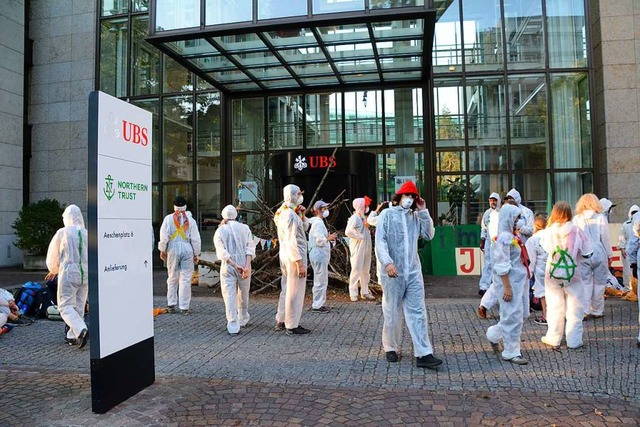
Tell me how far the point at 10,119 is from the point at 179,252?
13.8 metres

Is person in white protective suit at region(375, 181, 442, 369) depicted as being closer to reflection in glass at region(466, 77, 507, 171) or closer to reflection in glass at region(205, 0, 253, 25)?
reflection in glass at region(205, 0, 253, 25)

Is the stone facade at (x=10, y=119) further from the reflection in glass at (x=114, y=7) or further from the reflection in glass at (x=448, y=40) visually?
the reflection in glass at (x=448, y=40)

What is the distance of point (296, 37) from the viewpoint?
11992 mm

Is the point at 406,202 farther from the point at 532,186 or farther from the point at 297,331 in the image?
the point at 532,186

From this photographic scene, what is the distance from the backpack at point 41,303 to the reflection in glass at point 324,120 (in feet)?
33.5

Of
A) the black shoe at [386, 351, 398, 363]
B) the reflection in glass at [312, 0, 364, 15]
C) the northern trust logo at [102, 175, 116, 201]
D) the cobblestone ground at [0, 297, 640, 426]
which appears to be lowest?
the cobblestone ground at [0, 297, 640, 426]

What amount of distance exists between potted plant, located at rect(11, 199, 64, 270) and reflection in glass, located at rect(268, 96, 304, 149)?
300 inches

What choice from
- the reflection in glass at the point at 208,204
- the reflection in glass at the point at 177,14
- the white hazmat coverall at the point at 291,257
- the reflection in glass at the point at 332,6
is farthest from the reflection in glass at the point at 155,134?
the white hazmat coverall at the point at 291,257

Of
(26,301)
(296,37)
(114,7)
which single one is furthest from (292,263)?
(114,7)

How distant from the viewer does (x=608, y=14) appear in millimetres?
14625

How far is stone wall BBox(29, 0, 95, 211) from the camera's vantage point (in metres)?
18.8

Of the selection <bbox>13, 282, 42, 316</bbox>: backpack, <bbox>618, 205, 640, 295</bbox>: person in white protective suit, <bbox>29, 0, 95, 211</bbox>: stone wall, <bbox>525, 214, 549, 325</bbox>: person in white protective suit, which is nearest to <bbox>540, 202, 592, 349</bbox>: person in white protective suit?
<bbox>525, 214, 549, 325</bbox>: person in white protective suit

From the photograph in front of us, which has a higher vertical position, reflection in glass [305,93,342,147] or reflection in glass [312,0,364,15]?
reflection in glass [312,0,364,15]

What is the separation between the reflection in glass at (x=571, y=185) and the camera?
49.1 ft
